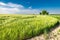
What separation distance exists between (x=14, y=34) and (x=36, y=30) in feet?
9.51

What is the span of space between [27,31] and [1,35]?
2667mm

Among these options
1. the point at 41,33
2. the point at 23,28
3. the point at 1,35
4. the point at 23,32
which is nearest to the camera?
the point at 1,35

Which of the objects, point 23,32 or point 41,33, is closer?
point 23,32

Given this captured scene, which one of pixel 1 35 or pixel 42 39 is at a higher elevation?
pixel 1 35

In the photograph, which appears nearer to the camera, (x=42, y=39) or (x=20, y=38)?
(x=20, y=38)

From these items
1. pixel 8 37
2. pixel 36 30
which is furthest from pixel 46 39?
pixel 8 37

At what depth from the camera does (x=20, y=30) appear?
12383mm

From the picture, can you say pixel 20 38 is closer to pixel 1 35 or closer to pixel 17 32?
pixel 17 32

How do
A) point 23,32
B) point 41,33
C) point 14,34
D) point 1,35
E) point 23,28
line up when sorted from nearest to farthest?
point 1,35
point 14,34
point 23,32
point 23,28
point 41,33

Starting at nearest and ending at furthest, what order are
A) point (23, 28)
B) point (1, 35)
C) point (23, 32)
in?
point (1, 35)
point (23, 32)
point (23, 28)

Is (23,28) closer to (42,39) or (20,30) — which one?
(20,30)

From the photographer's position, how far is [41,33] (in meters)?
14.4

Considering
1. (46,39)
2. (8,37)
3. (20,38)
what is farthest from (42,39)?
(8,37)

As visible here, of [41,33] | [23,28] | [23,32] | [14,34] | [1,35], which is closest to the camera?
[1,35]
